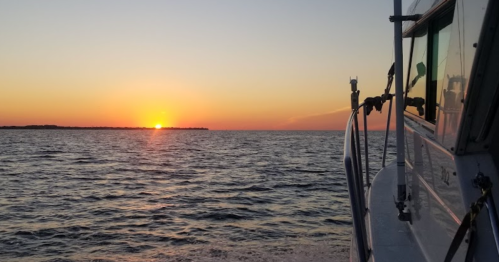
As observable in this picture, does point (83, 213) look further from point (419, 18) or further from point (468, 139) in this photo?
point (468, 139)

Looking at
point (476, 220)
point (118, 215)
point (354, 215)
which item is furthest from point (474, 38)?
point (118, 215)

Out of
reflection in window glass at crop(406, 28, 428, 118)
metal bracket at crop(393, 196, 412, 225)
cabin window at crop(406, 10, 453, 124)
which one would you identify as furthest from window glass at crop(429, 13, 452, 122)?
metal bracket at crop(393, 196, 412, 225)

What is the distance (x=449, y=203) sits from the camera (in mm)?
2586

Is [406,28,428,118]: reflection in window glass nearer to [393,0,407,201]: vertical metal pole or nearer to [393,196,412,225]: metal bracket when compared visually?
[393,0,407,201]: vertical metal pole

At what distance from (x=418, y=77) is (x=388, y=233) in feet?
4.88

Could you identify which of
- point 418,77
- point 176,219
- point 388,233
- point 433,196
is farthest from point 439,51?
point 176,219

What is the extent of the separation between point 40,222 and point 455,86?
11809 mm

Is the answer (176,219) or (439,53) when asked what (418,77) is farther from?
(176,219)

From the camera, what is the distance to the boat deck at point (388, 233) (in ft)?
11.2

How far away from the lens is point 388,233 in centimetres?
396

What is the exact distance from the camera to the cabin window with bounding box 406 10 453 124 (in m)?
3.43

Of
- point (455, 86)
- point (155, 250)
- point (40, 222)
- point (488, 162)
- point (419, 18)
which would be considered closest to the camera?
point (488, 162)

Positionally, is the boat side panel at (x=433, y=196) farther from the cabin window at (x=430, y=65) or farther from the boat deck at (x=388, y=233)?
the cabin window at (x=430, y=65)

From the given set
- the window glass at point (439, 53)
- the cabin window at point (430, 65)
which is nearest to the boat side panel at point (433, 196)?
the cabin window at point (430, 65)
